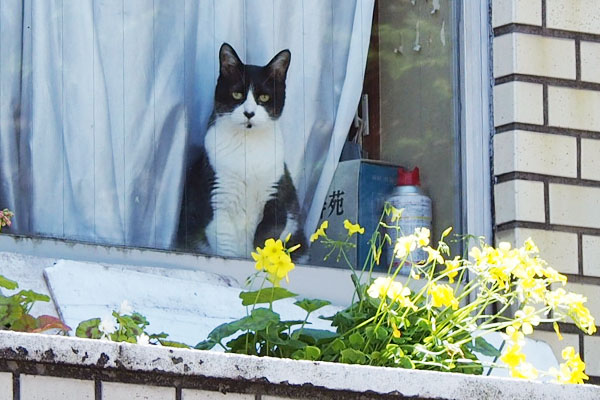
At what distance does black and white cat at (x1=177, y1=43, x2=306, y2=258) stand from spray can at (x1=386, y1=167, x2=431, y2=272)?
1.26 ft

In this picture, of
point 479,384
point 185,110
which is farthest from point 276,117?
point 479,384

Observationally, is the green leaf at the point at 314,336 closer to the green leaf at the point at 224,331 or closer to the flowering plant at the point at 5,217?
the green leaf at the point at 224,331

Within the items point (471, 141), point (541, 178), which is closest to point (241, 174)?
point (471, 141)

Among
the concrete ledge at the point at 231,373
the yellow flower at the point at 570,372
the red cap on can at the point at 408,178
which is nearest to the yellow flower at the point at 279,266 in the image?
the concrete ledge at the point at 231,373

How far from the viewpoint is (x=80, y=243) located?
5141mm

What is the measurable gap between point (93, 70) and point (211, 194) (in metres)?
0.60

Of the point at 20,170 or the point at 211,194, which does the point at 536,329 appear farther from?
the point at 20,170

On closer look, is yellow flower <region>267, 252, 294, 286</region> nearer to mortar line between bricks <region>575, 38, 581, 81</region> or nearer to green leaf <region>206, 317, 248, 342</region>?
green leaf <region>206, 317, 248, 342</region>

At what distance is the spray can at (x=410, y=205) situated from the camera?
18.7 feet

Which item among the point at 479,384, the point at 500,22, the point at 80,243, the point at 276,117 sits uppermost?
the point at 500,22

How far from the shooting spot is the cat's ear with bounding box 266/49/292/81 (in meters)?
5.60

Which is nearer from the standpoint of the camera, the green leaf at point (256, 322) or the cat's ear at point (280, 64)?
the green leaf at point (256, 322)

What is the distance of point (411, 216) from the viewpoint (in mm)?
5711

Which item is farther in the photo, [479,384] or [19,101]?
[19,101]
